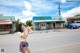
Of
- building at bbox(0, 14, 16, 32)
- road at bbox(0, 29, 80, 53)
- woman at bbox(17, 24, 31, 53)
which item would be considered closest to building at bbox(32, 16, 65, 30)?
road at bbox(0, 29, 80, 53)

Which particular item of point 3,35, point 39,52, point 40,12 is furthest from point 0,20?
point 39,52

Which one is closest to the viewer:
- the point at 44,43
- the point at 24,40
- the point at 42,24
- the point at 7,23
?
the point at 24,40

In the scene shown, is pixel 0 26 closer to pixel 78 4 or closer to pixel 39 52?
pixel 39 52

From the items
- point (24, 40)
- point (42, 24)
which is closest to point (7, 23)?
point (42, 24)

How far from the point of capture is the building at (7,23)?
789cm

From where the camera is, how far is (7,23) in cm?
848

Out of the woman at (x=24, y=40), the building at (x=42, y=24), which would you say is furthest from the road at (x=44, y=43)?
the woman at (x=24, y=40)

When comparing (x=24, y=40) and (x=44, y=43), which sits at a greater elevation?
(x=24, y=40)

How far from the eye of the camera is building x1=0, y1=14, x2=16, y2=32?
789 cm

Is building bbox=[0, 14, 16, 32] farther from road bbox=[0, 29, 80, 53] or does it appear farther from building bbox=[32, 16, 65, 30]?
building bbox=[32, 16, 65, 30]

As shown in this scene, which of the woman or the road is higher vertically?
the woman

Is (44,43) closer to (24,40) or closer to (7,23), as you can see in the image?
(7,23)

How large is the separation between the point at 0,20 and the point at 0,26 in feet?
0.85

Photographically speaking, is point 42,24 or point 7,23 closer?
point 7,23
